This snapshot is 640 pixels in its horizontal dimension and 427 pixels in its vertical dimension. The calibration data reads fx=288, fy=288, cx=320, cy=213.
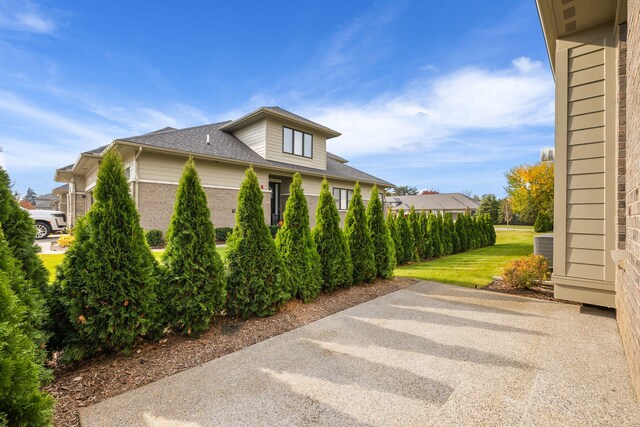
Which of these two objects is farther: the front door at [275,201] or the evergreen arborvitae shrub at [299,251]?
the front door at [275,201]

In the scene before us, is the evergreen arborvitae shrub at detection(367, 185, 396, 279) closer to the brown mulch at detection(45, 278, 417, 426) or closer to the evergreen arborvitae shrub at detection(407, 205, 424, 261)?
the brown mulch at detection(45, 278, 417, 426)

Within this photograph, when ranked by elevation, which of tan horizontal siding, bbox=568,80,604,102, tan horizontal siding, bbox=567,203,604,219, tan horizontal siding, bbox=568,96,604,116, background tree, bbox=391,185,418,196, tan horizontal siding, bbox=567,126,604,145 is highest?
background tree, bbox=391,185,418,196

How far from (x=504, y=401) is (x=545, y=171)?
2955 centimetres

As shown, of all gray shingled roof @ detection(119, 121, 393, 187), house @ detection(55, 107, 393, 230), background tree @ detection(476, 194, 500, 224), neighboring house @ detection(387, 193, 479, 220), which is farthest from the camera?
neighboring house @ detection(387, 193, 479, 220)

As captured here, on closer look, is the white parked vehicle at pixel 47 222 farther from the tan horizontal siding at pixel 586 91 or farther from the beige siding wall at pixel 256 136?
the tan horizontal siding at pixel 586 91

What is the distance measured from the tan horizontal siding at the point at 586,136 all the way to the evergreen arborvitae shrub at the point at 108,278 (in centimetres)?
572

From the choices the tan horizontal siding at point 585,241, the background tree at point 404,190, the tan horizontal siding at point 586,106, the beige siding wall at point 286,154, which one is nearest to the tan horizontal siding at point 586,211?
the tan horizontal siding at point 585,241

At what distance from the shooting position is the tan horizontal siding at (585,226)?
3891 millimetres

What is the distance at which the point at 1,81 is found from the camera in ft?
23.3

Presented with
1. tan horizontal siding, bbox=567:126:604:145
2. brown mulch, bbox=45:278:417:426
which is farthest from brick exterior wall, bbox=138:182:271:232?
tan horizontal siding, bbox=567:126:604:145

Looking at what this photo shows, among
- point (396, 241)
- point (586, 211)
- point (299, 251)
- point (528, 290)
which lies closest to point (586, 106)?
point (586, 211)

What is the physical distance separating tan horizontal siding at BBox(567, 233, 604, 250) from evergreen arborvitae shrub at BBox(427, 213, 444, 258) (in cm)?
617

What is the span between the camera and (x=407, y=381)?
2.47 m

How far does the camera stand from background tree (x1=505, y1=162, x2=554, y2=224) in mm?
24906
